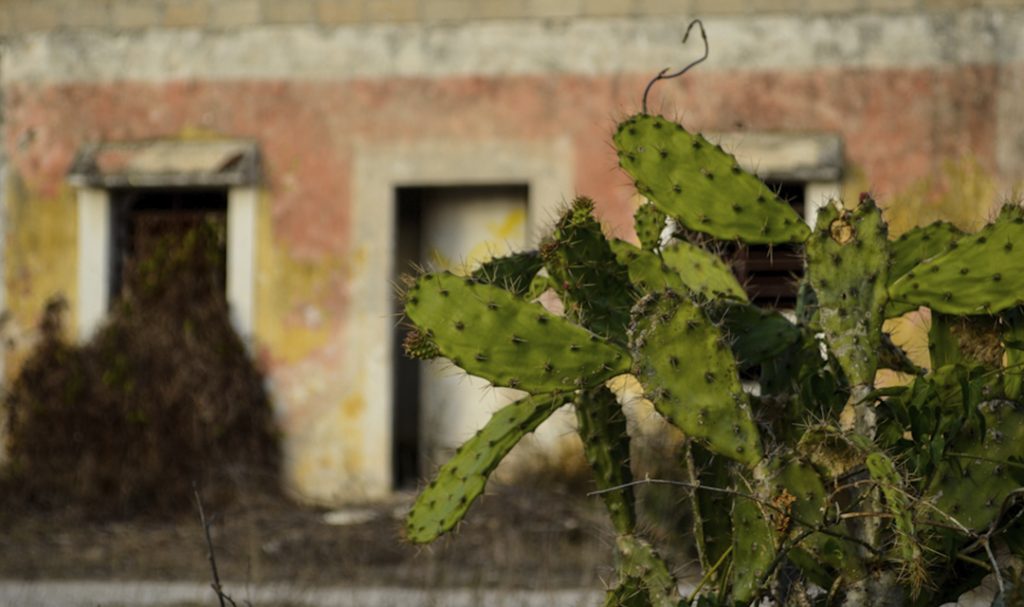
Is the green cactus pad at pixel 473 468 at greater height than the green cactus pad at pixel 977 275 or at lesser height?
lesser

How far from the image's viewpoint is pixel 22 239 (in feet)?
37.2

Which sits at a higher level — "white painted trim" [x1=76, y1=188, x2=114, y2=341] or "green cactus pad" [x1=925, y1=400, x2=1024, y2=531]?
"white painted trim" [x1=76, y1=188, x2=114, y2=341]

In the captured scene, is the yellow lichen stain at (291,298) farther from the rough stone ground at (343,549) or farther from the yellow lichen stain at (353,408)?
the rough stone ground at (343,549)

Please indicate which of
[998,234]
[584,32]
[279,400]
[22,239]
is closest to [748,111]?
[584,32]

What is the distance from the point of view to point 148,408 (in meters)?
10.8

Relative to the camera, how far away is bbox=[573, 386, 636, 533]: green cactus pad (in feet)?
13.3

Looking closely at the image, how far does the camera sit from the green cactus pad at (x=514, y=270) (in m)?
4.18

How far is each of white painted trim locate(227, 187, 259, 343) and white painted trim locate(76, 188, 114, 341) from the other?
0.89 meters

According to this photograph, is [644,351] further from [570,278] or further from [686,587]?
[686,587]

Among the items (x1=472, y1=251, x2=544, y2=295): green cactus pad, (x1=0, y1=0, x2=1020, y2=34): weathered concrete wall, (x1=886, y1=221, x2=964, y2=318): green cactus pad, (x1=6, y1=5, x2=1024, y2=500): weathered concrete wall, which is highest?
(x1=0, y1=0, x2=1020, y2=34): weathered concrete wall

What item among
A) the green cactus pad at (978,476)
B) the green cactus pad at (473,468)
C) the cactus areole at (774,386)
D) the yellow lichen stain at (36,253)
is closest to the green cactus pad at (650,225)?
the cactus areole at (774,386)

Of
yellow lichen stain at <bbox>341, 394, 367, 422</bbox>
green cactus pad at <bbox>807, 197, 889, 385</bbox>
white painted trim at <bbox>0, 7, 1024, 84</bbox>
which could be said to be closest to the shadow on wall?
yellow lichen stain at <bbox>341, 394, 367, 422</bbox>

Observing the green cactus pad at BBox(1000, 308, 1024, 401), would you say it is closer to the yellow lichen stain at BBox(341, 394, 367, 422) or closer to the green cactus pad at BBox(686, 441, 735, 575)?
the green cactus pad at BBox(686, 441, 735, 575)

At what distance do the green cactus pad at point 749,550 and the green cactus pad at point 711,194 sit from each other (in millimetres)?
663
